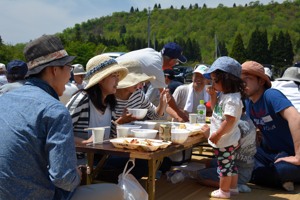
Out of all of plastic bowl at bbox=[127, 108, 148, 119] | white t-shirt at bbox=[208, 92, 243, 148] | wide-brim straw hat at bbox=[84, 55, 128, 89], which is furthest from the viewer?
plastic bowl at bbox=[127, 108, 148, 119]

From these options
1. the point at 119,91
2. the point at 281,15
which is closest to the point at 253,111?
the point at 119,91

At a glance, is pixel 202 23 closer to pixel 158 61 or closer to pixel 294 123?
pixel 158 61

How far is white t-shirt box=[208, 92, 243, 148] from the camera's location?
3.32 m

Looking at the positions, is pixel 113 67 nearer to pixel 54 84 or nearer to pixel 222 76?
pixel 222 76

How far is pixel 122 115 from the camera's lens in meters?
3.62

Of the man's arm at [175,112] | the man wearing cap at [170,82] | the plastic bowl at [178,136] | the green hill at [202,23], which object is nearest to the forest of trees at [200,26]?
the green hill at [202,23]

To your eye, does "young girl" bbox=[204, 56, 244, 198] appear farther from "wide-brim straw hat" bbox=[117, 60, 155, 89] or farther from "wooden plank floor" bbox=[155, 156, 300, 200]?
"wide-brim straw hat" bbox=[117, 60, 155, 89]

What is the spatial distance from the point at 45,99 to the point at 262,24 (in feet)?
392

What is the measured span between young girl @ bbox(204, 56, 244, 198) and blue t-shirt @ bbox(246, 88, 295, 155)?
1.71ft

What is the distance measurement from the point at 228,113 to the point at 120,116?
1.04 metres

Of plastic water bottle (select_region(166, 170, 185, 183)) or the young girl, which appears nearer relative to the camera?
the young girl

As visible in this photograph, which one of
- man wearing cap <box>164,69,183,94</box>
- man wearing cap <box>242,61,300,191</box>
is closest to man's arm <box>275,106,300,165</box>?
man wearing cap <box>242,61,300,191</box>

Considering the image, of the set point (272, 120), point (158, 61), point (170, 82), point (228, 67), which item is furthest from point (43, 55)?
point (170, 82)

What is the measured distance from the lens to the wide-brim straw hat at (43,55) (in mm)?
2119
